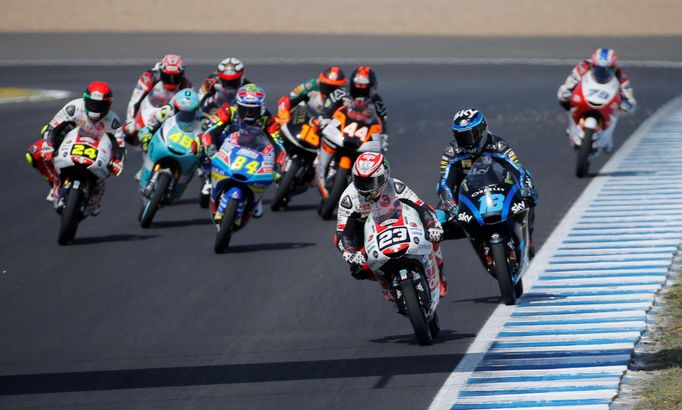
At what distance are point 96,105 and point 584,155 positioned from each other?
25.4 ft

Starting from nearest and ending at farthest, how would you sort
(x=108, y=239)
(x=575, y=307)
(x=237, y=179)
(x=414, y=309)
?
(x=414, y=309) → (x=575, y=307) → (x=237, y=179) → (x=108, y=239)

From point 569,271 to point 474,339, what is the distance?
3123mm

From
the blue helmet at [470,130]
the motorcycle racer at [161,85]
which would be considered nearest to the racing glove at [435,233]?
the blue helmet at [470,130]

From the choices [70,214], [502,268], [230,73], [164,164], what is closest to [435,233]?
[502,268]

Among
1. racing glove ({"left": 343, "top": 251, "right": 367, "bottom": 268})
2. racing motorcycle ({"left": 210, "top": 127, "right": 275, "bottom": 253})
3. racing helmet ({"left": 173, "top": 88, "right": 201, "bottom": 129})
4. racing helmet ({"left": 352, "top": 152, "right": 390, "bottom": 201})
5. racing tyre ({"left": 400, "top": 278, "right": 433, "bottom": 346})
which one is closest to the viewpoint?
racing tyre ({"left": 400, "top": 278, "right": 433, "bottom": 346})

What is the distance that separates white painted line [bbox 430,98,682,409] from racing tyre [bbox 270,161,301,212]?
12.3ft

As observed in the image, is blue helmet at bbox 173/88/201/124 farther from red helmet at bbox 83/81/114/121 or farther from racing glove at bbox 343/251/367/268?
racing glove at bbox 343/251/367/268

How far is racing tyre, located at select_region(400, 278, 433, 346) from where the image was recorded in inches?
419

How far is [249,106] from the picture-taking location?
52.4 ft

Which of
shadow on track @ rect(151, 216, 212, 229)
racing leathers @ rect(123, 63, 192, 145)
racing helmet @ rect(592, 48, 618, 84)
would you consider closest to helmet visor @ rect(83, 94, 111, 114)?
shadow on track @ rect(151, 216, 212, 229)

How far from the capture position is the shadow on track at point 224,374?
10.0 m

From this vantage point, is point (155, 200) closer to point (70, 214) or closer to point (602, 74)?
point (70, 214)

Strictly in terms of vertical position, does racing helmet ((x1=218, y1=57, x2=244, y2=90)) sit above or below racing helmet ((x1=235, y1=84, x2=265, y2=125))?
below

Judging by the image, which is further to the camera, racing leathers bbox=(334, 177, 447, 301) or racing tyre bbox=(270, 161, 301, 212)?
racing tyre bbox=(270, 161, 301, 212)
